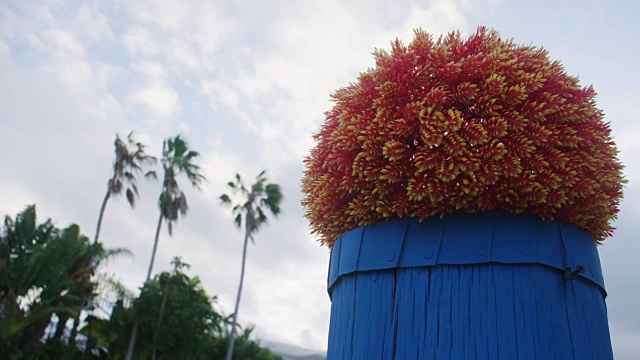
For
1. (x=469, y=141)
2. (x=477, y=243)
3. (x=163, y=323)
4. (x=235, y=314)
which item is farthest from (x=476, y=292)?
(x=235, y=314)

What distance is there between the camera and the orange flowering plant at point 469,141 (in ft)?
7.93

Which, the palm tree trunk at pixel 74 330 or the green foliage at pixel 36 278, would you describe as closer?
the green foliage at pixel 36 278

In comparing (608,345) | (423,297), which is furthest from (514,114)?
(608,345)

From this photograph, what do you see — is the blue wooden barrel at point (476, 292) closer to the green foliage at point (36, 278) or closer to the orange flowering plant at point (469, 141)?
the orange flowering plant at point (469, 141)

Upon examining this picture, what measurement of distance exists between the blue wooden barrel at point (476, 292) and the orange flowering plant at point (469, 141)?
0.35ft

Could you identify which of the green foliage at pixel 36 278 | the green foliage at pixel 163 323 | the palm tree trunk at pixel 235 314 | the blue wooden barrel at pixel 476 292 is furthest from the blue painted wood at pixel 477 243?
the palm tree trunk at pixel 235 314

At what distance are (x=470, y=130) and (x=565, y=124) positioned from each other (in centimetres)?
55

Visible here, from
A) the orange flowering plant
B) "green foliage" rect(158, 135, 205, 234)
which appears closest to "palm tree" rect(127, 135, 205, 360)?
"green foliage" rect(158, 135, 205, 234)

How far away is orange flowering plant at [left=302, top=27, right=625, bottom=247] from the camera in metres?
2.42

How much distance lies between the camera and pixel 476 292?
2324 mm

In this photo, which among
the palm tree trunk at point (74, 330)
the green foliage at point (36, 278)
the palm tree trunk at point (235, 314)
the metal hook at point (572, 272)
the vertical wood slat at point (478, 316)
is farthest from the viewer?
the palm tree trunk at point (235, 314)

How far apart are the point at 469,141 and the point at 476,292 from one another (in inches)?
26.2

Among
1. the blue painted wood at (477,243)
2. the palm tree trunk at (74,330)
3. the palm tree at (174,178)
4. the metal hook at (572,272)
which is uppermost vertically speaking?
the palm tree at (174,178)

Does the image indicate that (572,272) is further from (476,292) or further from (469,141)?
(469,141)
